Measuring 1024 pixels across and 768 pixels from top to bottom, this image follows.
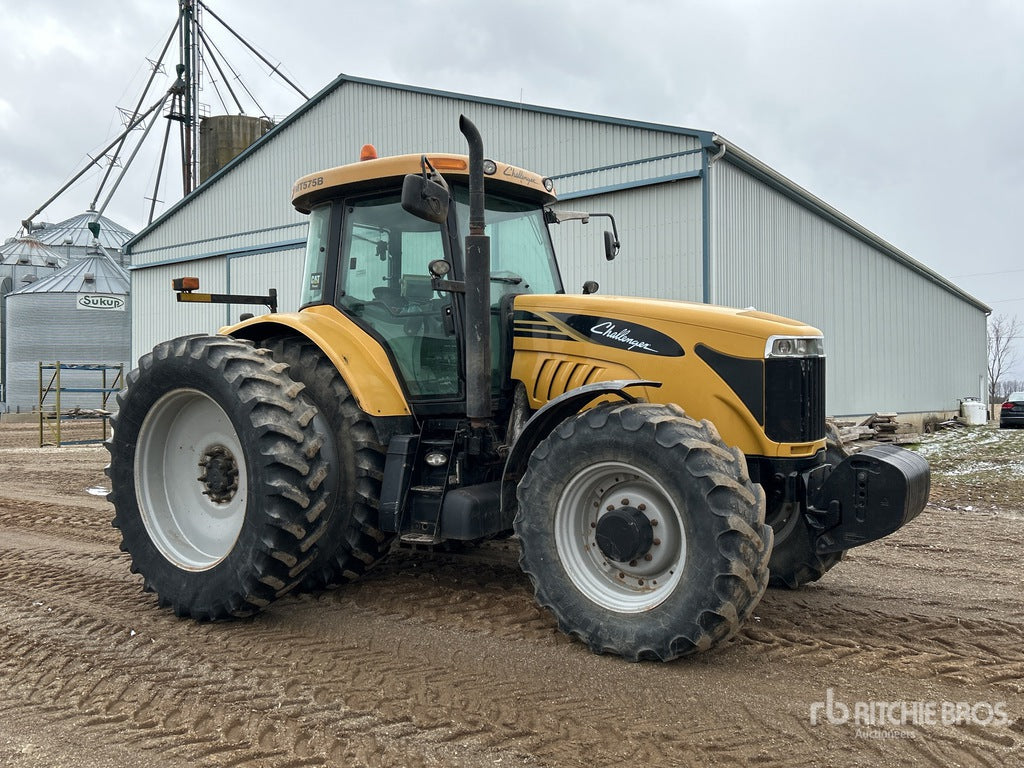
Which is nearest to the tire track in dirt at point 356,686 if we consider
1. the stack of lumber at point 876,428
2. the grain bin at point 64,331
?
the stack of lumber at point 876,428

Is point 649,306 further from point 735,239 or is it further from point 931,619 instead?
point 735,239

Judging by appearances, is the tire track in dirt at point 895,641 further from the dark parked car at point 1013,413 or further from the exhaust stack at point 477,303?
the dark parked car at point 1013,413

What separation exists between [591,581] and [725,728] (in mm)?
1070

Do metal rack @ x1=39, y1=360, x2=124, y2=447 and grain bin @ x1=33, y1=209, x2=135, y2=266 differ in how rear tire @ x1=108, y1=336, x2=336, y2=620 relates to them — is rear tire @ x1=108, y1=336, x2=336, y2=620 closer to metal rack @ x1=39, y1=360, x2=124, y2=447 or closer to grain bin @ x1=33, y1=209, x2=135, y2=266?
metal rack @ x1=39, y1=360, x2=124, y2=447

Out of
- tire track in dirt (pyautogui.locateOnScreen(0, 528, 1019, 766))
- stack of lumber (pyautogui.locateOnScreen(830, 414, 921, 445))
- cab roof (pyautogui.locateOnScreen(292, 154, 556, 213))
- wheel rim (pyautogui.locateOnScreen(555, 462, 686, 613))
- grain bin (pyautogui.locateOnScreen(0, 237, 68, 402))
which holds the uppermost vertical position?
grain bin (pyautogui.locateOnScreen(0, 237, 68, 402))

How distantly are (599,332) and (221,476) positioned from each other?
2.37m

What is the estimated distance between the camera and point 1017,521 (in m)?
8.12

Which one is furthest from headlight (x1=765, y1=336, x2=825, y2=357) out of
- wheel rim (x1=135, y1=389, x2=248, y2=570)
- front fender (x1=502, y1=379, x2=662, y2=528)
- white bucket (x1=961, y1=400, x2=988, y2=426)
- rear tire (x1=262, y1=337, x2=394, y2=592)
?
white bucket (x1=961, y1=400, x2=988, y2=426)

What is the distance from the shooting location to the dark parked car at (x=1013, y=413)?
76.3 feet

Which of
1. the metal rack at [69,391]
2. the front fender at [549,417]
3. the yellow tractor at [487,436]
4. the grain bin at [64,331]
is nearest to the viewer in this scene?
the yellow tractor at [487,436]

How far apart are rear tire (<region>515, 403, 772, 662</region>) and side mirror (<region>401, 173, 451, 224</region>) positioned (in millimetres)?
1282

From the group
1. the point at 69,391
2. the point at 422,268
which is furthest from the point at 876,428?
the point at 69,391

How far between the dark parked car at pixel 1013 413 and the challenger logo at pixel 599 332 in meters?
23.0

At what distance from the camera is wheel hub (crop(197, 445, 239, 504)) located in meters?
4.91
